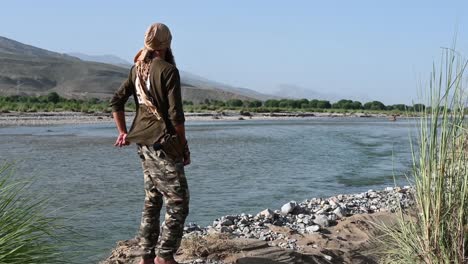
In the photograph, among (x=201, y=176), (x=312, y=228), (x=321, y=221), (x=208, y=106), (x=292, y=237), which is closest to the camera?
(x=292, y=237)

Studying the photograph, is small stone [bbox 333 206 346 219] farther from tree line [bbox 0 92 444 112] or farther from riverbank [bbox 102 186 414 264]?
tree line [bbox 0 92 444 112]

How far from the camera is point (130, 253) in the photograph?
607cm

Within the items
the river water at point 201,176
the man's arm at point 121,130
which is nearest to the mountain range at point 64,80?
the river water at point 201,176

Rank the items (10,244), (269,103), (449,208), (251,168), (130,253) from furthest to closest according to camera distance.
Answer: (269,103), (251,168), (130,253), (449,208), (10,244)

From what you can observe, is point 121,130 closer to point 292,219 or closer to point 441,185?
point 441,185

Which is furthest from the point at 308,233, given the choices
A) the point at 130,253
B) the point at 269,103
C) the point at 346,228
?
the point at 269,103

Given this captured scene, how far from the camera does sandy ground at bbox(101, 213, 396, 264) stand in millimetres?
5844

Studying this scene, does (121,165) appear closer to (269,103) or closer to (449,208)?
(449,208)

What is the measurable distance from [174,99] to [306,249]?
2733mm

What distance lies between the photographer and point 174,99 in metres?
4.83

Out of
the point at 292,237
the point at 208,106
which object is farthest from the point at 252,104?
the point at 292,237

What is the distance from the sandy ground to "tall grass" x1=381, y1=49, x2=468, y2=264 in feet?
4.64

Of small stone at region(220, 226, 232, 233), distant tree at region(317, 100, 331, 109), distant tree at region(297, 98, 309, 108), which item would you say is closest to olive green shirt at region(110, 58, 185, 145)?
small stone at region(220, 226, 232, 233)

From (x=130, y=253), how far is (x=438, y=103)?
3.16m
